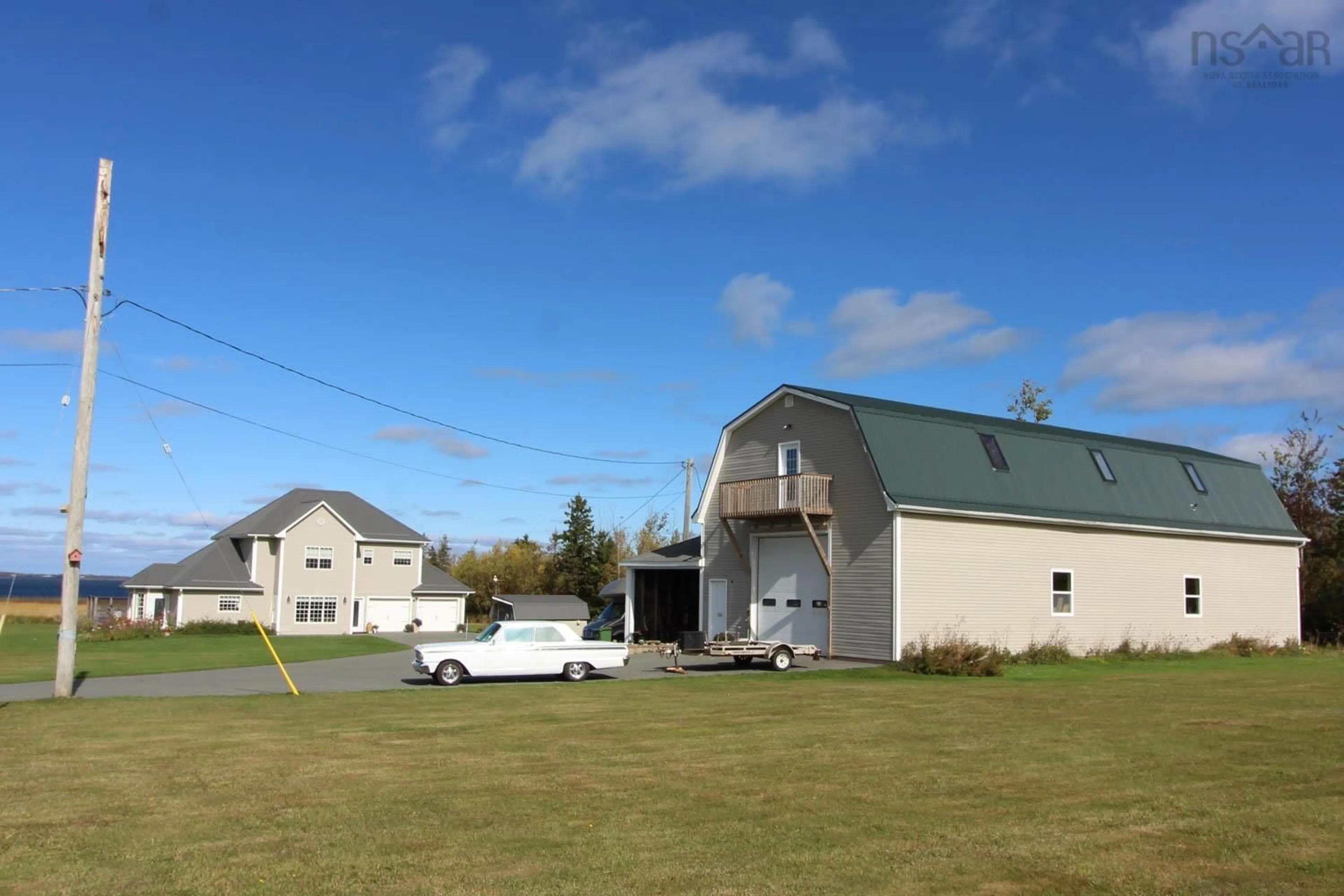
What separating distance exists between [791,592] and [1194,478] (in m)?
14.3

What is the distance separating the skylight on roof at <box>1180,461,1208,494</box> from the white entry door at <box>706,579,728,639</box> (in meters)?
15.1

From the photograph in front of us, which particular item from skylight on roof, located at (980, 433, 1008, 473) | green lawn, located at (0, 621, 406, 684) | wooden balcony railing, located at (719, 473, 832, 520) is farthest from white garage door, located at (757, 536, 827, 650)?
green lawn, located at (0, 621, 406, 684)

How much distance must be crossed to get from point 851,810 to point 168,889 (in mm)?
5212

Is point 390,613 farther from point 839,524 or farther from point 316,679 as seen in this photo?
point 839,524

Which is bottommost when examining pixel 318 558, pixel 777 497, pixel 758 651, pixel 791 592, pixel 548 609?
pixel 758 651

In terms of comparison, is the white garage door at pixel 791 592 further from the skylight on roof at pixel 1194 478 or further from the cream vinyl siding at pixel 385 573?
the cream vinyl siding at pixel 385 573

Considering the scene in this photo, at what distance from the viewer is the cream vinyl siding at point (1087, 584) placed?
27.7 meters

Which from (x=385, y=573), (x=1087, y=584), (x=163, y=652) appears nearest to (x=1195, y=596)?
(x=1087, y=584)

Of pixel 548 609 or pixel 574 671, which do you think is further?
pixel 548 609

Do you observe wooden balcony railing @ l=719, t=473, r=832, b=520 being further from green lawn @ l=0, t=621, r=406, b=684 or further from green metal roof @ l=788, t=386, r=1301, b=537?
green lawn @ l=0, t=621, r=406, b=684

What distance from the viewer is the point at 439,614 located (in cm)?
5994

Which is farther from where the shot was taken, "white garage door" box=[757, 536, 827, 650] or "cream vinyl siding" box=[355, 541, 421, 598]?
"cream vinyl siding" box=[355, 541, 421, 598]

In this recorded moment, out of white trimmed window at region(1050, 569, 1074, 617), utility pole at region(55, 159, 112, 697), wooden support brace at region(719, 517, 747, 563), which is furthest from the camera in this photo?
wooden support brace at region(719, 517, 747, 563)

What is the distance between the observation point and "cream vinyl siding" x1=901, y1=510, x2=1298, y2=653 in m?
27.7
